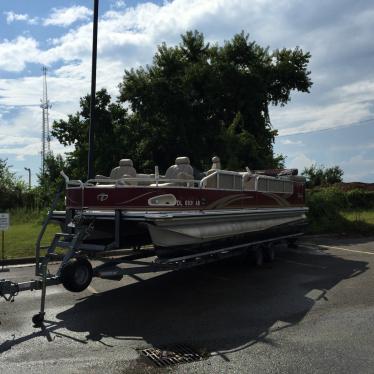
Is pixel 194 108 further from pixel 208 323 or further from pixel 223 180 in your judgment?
pixel 208 323

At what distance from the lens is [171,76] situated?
23.3 metres

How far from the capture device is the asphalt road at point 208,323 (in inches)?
208

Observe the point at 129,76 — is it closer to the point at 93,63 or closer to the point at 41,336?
the point at 93,63

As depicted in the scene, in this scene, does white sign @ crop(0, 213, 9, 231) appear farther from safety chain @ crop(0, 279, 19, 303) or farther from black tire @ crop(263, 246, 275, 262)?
black tire @ crop(263, 246, 275, 262)

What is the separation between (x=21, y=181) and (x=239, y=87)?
24.0 m

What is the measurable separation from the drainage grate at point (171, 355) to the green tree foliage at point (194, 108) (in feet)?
47.7

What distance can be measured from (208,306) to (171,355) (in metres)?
2.20

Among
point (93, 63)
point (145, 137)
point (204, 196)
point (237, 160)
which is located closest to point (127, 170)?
point (204, 196)

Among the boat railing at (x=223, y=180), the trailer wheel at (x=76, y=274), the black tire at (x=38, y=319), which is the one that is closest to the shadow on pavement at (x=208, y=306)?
the black tire at (x=38, y=319)

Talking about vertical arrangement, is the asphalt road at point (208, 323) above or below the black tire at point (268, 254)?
below

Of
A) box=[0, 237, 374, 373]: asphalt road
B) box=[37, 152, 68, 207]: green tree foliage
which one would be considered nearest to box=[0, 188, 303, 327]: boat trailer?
box=[0, 237, 374, 373]: asphalt road

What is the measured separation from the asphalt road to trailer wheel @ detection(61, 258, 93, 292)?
47cm

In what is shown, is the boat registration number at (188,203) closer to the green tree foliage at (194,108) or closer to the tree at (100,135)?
the green tree foliage at (194,108)

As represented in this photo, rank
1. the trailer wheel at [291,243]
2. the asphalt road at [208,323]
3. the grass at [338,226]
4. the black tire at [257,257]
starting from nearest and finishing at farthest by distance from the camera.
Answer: the asphalt road at [208,323], the black tire at [257,257], the trailer wheel at [291,243], the grass at [338,226]
